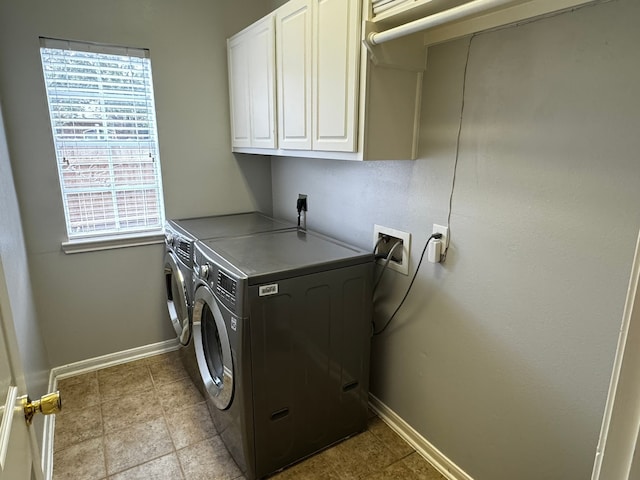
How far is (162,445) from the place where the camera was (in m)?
1.93

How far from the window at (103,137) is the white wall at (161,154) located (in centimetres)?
7

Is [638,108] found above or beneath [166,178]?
above

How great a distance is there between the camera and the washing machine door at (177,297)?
2188mm

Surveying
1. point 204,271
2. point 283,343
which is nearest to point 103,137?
point 204,271

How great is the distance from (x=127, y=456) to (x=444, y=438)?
4.95 feet

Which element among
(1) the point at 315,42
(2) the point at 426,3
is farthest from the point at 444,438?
(1) the point at 315,42

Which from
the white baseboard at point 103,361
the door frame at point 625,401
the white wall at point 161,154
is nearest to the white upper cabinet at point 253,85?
the white wall at point 161,154

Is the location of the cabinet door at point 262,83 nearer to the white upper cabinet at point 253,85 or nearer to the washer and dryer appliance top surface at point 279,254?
the white upper cabinet at point 253,85

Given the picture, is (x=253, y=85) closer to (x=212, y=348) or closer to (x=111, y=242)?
(x=111, y=242)

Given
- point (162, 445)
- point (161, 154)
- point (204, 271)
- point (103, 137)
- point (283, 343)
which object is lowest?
point (162, 445)

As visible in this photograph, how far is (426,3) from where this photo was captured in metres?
1.23

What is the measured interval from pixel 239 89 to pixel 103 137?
89cm

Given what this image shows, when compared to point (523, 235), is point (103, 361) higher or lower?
lower

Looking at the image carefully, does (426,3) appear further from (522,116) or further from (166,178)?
(166,178)
